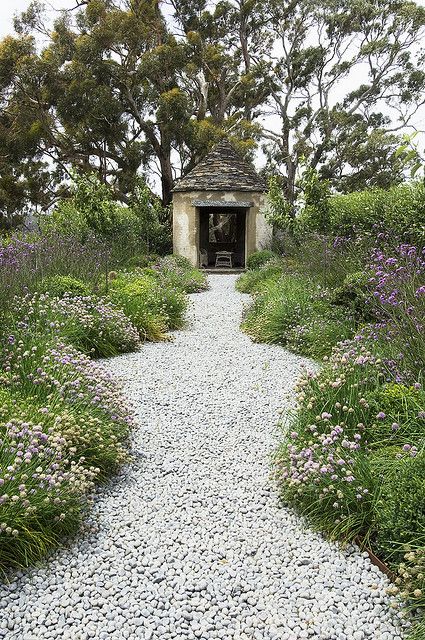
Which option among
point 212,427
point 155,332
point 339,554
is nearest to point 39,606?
point 339,554

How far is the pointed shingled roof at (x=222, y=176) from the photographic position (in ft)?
60.8

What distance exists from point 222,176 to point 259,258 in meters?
3.80

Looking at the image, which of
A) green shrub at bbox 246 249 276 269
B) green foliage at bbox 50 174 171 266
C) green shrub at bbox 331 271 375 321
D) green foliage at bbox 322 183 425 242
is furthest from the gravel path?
green shrub at bbox 246 249 276 269

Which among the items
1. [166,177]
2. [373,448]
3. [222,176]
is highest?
[166,177]

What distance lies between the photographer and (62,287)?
7.31 meters

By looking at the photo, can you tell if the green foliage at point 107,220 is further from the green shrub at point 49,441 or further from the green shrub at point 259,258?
the green shrub at point 49,441

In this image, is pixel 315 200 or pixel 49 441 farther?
pixel 315 200

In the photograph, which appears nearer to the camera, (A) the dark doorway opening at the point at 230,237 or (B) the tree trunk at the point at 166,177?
(A) the dark doorway opening at the point at 230,237

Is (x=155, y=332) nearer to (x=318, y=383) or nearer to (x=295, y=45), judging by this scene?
(x=318, y=383)

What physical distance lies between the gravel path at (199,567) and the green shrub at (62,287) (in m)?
3.24

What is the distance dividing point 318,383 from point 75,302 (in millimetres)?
4132

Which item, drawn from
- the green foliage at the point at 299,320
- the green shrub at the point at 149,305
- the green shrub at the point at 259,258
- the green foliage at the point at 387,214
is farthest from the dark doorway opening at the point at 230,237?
the green foliage at the point at 299,320

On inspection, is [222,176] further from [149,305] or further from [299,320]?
[299,320]

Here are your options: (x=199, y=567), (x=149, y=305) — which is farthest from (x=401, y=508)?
(x=149, y=305)
